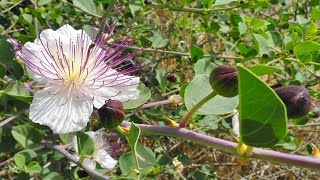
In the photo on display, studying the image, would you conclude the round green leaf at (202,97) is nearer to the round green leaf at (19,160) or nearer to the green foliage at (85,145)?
the green foliage at (85,145)

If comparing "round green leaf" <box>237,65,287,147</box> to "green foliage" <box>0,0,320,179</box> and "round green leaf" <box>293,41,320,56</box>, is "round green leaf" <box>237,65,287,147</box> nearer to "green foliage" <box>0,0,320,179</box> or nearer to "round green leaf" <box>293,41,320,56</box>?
"green foliage" <box>0,0,320,179</box>

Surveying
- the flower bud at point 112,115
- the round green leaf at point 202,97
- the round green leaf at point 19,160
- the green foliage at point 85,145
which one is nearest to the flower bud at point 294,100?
the round green leaf at point 202,97

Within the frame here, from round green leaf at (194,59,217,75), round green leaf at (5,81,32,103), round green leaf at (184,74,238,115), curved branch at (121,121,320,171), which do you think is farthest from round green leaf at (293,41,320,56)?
round green leaf at (5,81,32,103)

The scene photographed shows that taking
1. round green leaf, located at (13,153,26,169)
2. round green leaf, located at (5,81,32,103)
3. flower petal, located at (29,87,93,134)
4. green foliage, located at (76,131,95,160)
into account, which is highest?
round green leaf, located at (5,81,32,103)

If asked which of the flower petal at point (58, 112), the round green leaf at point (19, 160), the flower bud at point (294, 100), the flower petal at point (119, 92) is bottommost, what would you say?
the round green leaf at point (19, 160)

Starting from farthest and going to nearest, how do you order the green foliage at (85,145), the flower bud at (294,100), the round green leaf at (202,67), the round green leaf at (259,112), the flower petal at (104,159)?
1. the flower petal at (104,159)
2. the green foliage at (85,145)
3. the round green leaf at (202,67)
4. the flower bud at (294,100)
5. the round green leaf at (259,112)

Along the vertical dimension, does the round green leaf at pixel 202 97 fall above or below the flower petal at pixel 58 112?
above

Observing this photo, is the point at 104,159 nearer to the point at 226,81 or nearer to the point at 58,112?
the point at 58,112
